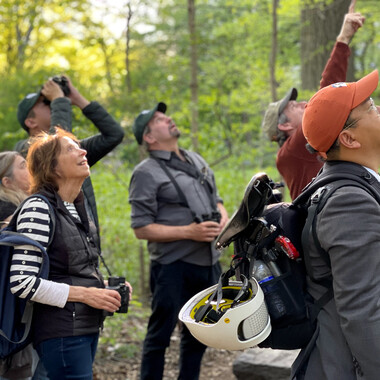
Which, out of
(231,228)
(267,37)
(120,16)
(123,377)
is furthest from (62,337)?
(267,37)

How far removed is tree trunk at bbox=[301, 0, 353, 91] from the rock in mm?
3842

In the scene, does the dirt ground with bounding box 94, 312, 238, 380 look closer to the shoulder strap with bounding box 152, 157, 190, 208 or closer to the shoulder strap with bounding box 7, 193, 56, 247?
the shoulder strap with bounding box 152, 157, 190, 208

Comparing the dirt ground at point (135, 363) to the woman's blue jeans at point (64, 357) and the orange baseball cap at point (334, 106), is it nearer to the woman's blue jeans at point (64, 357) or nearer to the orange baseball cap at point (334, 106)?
the woman's blue jeans at point (64, 357)

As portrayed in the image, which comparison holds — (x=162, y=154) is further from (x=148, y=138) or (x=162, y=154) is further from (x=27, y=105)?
(x=27, y=105)

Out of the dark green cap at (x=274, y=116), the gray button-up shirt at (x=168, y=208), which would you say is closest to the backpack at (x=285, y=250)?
the dark green cap at (x=274, y=116)

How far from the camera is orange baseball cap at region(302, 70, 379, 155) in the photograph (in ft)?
6.96

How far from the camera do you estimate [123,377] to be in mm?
5453

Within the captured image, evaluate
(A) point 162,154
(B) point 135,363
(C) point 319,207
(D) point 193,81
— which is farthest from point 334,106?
(D) point 193,81

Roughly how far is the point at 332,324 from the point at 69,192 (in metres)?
1.73

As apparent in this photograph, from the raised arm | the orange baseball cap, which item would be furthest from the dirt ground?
the orange baseball cap

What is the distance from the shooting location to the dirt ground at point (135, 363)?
18.1 feet

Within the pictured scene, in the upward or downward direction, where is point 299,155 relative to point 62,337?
upward

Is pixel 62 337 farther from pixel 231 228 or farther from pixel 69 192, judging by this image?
pixel 231 228

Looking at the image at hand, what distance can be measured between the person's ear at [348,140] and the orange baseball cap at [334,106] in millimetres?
20
